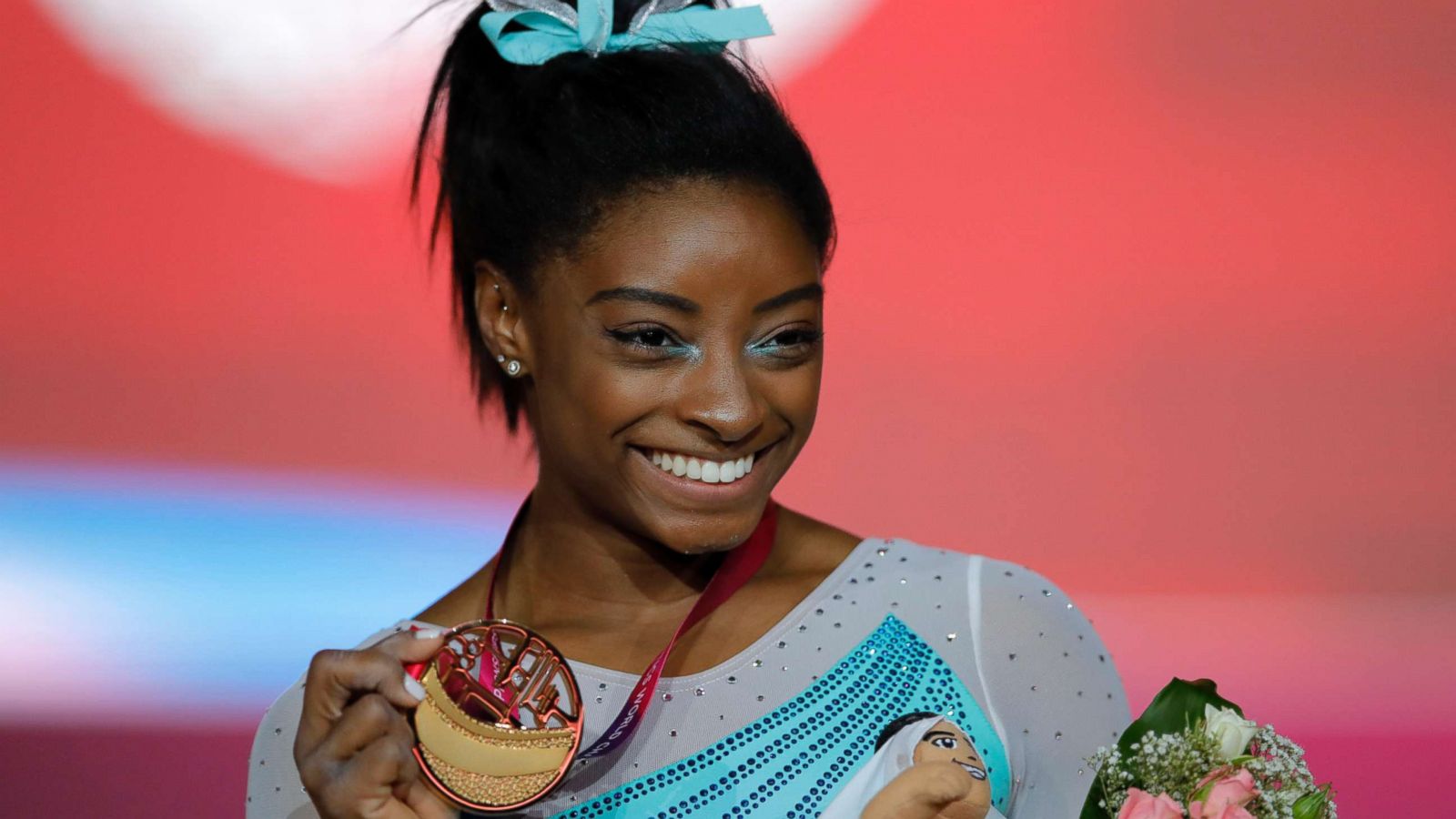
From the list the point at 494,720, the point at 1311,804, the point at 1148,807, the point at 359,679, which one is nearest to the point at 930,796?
the point at 1148,807

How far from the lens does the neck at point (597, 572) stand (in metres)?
2.16

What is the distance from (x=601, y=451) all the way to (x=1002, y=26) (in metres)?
2.08

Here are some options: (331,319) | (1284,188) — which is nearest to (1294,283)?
(1284,188)

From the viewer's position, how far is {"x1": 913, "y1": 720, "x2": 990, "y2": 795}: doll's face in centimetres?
170

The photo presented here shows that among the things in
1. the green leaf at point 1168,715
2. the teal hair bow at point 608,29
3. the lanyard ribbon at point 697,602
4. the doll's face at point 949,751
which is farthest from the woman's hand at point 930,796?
the teal hair bow at point 608,29

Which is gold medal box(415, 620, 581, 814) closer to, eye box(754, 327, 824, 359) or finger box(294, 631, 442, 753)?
finger box(294, 631, 442, 753)

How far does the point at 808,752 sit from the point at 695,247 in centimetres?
57

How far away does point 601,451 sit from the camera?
2.00 metres

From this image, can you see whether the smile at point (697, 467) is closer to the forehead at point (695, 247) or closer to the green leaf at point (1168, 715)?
the forehead at point (695, 247)

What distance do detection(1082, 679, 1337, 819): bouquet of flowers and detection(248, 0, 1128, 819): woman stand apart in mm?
299

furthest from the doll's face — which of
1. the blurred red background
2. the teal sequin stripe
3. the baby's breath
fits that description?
the blurred red background

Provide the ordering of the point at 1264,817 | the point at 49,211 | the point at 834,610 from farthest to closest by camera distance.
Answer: the point at 49,211, the point at 834,610, the point at 1264,817

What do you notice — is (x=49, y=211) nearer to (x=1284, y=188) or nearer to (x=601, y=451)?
(x=601, y=451)

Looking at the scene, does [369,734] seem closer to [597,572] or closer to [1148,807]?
[597,572]
